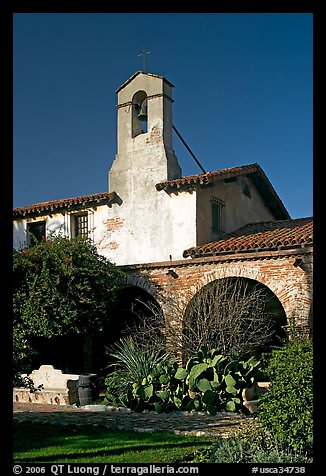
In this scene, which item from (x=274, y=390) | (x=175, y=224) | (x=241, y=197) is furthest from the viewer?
(x=241, y=197)

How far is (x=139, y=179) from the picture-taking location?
18.9 m

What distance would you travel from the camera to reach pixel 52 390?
14828 millimetres

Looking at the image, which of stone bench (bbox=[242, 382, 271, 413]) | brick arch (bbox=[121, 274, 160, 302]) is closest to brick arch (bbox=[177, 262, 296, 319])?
brick arch (bbox=[121, 274, 160, 302])

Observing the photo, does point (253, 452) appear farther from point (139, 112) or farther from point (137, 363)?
point (139, 112)

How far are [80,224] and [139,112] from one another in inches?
168

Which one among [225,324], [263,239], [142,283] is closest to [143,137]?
[142,283]

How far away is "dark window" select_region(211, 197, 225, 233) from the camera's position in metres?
18.6

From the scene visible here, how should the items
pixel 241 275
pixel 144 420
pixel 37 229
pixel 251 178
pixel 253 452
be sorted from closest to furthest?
pixel 253 452 < pixel 144 420 < pixel 241 275 < pixel 37 229 < pixel 251 178

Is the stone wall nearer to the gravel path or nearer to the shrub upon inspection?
the shrub

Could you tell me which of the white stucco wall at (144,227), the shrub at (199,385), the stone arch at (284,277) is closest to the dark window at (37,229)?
the white stucco wall at (144,227)
